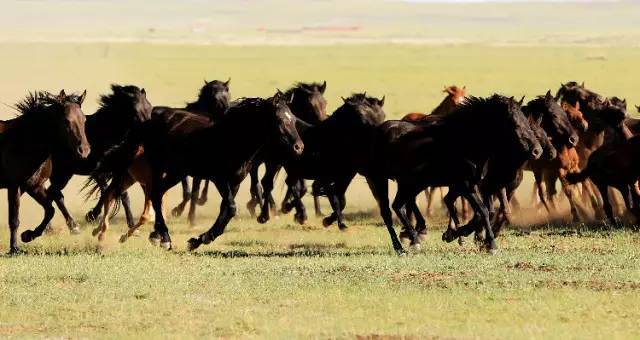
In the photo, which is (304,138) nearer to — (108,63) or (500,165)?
(500,165)

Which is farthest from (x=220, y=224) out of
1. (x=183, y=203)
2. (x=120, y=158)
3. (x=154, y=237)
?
(x=183, y=203)

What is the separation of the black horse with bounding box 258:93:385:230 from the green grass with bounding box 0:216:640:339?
1.12m

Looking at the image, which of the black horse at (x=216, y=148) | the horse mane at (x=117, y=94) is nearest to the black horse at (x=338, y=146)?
the black horse at (x=216, y=148)

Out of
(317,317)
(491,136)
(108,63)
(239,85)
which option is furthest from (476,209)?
(108,63)

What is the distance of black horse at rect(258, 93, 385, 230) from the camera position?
17328mm

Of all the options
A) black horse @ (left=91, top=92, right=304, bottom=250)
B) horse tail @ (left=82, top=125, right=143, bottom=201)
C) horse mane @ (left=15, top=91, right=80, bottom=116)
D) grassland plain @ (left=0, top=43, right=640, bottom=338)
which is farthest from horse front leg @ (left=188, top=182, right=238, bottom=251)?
horse mane @ (left=15, top=91, right=80, bottom=116)

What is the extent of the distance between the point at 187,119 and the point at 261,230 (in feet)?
9.78

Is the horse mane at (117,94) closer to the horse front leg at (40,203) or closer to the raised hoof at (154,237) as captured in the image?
the horse front leg at (40,203)

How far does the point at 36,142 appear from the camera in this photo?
1628cm

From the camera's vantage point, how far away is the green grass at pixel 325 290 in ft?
36.6

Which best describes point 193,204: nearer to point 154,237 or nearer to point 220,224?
point 154,237

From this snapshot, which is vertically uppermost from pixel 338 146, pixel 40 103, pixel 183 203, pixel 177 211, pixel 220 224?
pixel 40 103

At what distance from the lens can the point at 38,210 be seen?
77.7 ft

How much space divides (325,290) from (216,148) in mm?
4145
